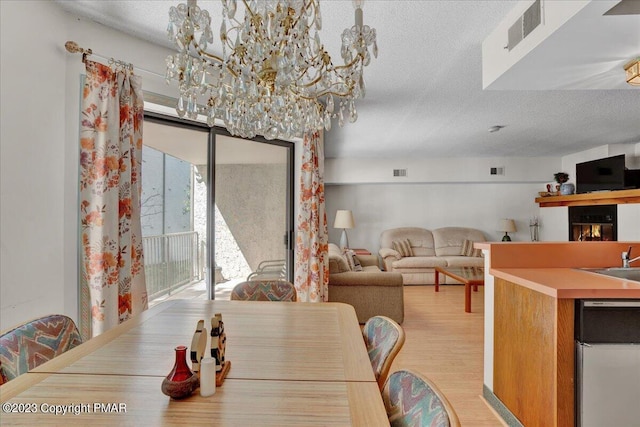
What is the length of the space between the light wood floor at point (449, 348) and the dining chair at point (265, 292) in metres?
1.08

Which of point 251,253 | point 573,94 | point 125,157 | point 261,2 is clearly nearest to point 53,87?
point 125,157

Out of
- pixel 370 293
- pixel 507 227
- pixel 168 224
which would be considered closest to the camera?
pixel 168 224

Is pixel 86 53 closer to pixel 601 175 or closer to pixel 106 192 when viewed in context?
pixel 106 192

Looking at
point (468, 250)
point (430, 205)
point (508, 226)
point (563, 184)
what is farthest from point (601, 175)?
point (430, 205)

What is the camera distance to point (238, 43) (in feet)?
4.29

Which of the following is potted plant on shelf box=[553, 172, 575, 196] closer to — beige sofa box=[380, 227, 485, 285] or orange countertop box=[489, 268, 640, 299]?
beige sofa box=[380, 227, 485, 285]

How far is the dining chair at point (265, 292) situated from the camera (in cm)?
225

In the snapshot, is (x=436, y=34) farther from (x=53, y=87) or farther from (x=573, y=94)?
(x=53, y=87)

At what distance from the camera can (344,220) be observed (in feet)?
21.9

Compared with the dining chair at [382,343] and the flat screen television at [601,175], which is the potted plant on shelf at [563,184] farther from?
the dining chair at [382,343]

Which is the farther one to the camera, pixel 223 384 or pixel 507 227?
pixel 507 227

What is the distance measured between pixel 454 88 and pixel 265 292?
251 cm

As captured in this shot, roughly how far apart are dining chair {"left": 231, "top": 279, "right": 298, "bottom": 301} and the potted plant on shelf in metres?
6.18

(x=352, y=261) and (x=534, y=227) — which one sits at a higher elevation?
(x=534, y=227)
